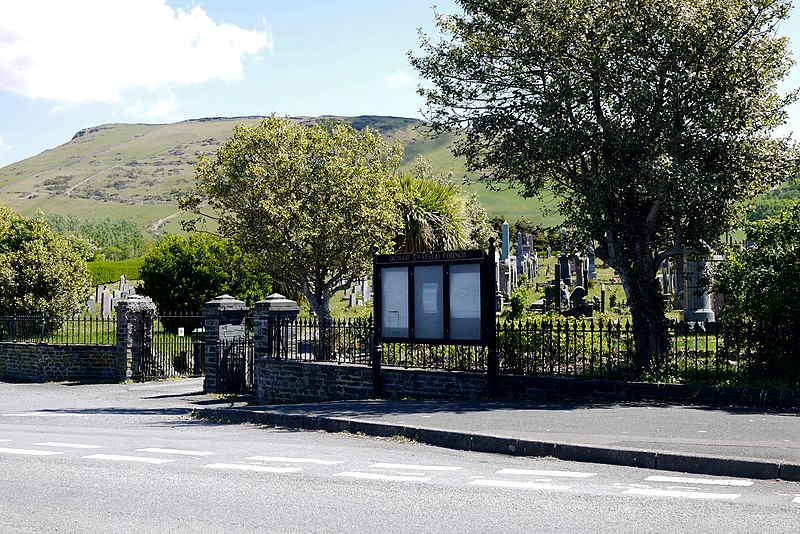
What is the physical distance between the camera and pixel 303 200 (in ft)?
84.4

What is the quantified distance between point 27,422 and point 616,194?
36.2ft

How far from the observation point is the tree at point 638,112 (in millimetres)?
15648

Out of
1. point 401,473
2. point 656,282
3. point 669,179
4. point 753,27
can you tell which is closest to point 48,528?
point 401,473

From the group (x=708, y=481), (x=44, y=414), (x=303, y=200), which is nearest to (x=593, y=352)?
(x=708, y=481)

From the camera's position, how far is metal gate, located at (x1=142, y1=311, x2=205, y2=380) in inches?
1032

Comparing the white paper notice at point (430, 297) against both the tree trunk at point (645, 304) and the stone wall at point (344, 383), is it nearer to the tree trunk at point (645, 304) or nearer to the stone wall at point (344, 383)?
the stone wall at point (344, 383)

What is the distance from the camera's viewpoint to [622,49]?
15.9 m

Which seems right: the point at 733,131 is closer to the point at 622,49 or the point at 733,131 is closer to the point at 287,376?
the point at 622,49

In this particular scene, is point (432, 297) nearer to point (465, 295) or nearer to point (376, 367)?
point (465, 295)

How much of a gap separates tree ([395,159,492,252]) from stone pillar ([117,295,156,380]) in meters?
8.09

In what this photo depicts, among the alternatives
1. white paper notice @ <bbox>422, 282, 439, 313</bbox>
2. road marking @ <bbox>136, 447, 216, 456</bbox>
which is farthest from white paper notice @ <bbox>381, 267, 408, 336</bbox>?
road marking @ <bbox>136, 447, 216, 456</bbox>

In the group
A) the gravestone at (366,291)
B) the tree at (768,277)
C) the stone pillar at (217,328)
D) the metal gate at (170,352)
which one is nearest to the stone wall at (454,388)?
the tree at (768,277)

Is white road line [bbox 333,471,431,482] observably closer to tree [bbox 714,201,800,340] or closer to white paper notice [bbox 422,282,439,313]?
white paper notice [bbox 422,282,439,313]

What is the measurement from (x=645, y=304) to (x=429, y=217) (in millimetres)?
14160
